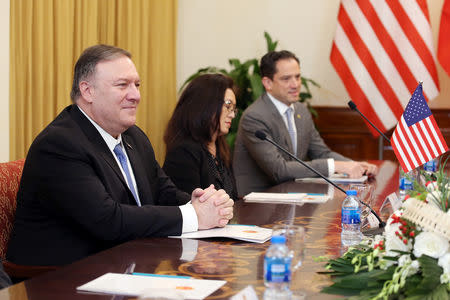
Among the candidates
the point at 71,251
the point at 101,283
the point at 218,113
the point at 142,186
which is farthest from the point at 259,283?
the point at 218,113

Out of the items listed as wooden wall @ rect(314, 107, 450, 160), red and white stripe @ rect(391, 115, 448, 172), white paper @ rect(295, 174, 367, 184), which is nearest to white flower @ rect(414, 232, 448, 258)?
red and white stripe @ rect(391, 115, 448, 172)

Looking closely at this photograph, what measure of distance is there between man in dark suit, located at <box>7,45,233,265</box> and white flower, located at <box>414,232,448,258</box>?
1063mm

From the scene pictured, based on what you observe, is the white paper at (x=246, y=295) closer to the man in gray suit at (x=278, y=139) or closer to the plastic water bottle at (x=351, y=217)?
the plastic water bottle at (x=351, y=217)

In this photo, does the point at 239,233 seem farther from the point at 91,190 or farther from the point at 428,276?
the point at 428,276

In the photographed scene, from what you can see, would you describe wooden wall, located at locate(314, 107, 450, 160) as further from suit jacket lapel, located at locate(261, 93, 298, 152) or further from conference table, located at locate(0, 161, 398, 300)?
conference table, located at locate(0, 161, 398, 300)

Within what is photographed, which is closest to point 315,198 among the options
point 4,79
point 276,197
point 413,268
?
point 276,197

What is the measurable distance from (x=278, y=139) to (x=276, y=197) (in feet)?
4.97

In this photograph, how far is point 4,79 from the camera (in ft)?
12.7

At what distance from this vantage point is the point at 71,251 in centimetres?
229

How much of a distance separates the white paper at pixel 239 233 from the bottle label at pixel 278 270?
0.75m

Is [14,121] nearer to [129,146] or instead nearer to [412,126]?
[129,146]

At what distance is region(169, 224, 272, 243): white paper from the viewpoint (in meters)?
2.10

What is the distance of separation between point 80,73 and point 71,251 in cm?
74

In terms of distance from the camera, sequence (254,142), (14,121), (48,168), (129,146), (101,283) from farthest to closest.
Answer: (254,142), (14,121), (129,146), (48,168), (101,283)
